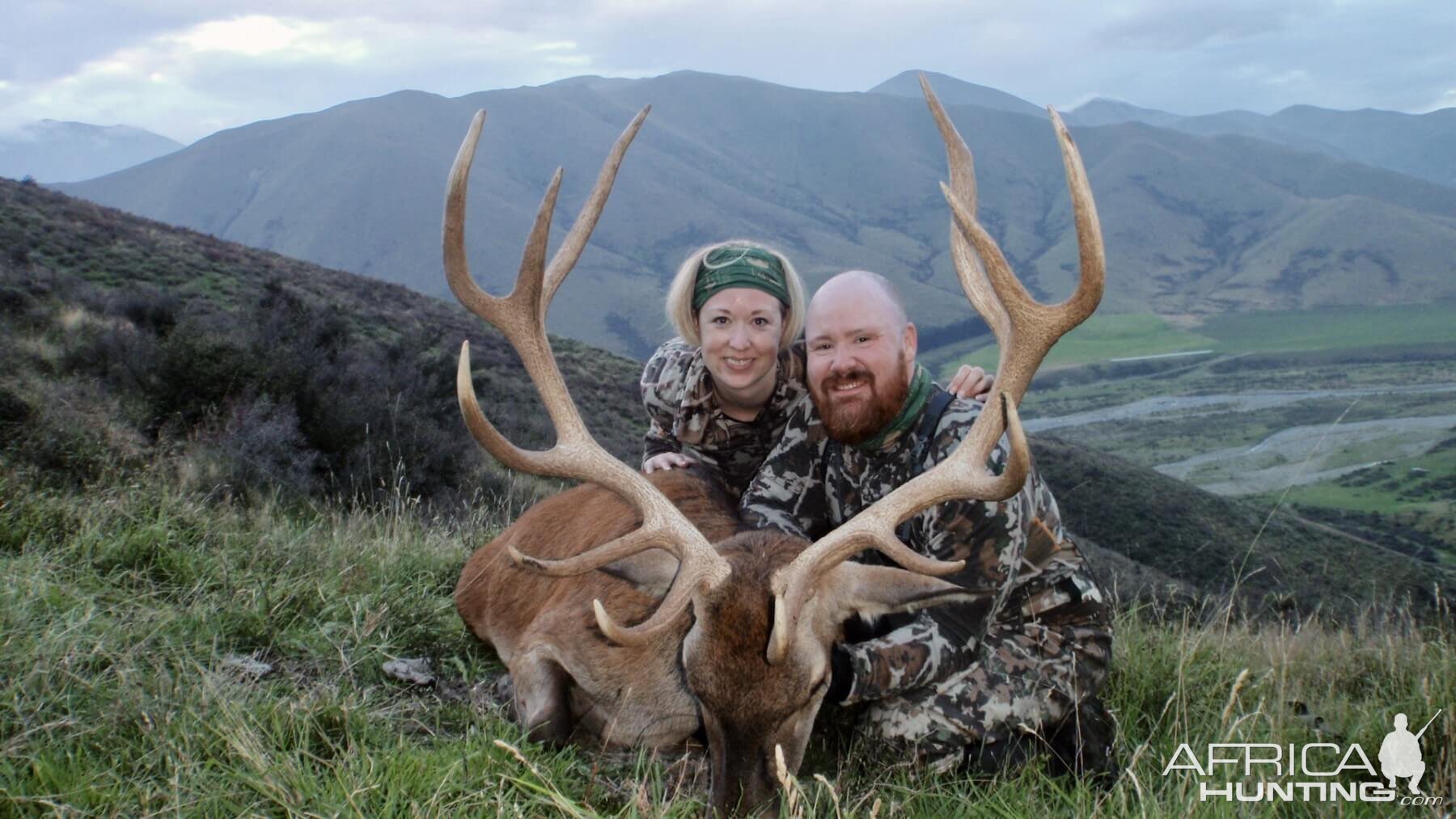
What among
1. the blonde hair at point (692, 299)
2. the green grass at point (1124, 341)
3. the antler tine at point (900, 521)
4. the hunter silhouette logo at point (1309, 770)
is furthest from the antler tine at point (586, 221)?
the green grass at point (1124, 341)

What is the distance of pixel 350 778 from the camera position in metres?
2.98

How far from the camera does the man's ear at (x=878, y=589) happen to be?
3760 mm

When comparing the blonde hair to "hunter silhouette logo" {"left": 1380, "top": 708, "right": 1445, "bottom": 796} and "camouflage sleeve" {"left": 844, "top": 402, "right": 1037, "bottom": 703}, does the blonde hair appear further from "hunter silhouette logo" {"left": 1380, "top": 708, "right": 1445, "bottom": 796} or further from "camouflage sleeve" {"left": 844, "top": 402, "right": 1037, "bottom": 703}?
"hunter silhouette logo" {"left": 1380, "top": 708, "right": 1445, "bottom": 796}

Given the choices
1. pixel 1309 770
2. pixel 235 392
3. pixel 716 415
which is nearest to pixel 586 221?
→ pixel 716 415

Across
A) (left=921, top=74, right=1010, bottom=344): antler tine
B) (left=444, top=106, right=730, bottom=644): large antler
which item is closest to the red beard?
(left=921, top=74, right=1010, bottom=344): antler tine

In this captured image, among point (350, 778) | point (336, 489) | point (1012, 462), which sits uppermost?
point (1012, 462)

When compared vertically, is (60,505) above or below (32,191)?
below

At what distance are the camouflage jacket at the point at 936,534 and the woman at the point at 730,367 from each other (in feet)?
1.62

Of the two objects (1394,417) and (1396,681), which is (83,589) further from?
(1394,417)

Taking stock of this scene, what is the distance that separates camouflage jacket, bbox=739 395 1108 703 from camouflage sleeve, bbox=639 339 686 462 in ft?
3.65

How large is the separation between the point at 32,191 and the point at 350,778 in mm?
31211

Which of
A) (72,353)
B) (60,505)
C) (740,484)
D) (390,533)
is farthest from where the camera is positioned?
(72,353)

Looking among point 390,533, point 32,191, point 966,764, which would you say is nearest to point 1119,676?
point 966,764

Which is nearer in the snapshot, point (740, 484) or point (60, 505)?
point (60, 505)
